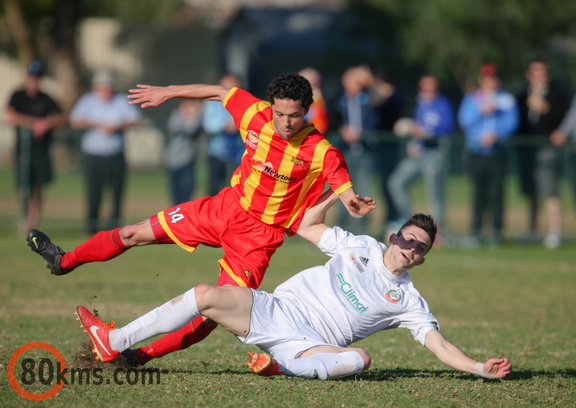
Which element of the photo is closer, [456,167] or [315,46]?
[456,167]

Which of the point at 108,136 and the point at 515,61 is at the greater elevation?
the point at 515,61

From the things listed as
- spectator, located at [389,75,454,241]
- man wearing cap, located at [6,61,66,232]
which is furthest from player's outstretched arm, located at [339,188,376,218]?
man wearing cap, located at [6,61,66,232]

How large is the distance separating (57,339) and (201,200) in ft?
5.40

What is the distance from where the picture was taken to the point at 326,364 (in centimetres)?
549

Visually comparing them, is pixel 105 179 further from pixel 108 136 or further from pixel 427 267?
pixel 427 267

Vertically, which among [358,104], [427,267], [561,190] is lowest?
[427,267]

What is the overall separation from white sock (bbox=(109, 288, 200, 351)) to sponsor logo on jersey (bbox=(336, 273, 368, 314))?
97 cm

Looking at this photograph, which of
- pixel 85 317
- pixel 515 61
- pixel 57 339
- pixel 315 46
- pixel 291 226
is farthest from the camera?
pixel 315 46

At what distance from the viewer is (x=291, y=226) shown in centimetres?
641

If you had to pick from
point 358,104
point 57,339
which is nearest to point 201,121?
point 358,104

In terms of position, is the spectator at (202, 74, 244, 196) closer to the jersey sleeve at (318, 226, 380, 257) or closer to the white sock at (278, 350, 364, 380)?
the jersey sleeve at (318, 226, 380, 257)

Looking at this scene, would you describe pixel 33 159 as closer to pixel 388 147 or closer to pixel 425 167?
pixel 388 147

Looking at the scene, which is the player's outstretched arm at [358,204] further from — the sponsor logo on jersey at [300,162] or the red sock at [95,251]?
the red sock at [95,251]

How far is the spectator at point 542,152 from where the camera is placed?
14219 millimetres
